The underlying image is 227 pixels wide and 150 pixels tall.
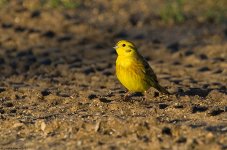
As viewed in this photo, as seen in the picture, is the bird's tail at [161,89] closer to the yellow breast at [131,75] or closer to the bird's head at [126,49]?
the yellow breast at [131,75]

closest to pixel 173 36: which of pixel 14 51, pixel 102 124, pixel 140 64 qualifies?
pixel 14 51

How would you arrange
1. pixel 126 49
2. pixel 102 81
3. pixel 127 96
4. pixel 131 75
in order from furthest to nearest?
pixel 102 81 < pixel 126 49 < pixel 127 96 < pixel 131 75

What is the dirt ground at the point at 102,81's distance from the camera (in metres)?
7.70

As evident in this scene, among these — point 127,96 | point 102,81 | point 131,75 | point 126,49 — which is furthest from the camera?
point 102,81

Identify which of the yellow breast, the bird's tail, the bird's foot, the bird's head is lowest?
the bird's foot

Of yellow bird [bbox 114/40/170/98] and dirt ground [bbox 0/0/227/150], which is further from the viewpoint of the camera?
yellow bird [bbox 114/40/170/98]

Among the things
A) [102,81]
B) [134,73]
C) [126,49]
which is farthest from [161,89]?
[102,81]

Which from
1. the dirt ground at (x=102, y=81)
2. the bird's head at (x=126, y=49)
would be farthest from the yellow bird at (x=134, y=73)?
the dirt ground at (x=102, y=81)

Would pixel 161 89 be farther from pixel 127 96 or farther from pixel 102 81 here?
pixel 102 81

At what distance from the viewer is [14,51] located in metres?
14.5

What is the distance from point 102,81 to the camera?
1222 cm

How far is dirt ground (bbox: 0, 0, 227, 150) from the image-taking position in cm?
770

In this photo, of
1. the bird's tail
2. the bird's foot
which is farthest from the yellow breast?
the bird's tail

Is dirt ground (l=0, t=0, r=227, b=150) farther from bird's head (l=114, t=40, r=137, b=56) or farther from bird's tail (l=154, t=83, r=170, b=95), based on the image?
bird's head (l=114, t=40, r=137, b=56)
